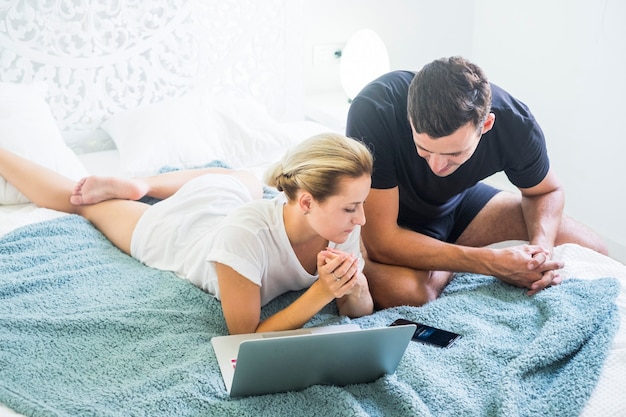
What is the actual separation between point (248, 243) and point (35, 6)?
54.2 inches

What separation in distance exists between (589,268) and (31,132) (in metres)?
1.70

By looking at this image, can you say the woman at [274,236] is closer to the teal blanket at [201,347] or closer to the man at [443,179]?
the teal blanket at [201,347]

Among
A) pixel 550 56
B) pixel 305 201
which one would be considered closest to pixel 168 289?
pixel 305 201

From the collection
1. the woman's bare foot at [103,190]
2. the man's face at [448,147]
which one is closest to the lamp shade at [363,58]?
the woman's bare foot at [103,190]

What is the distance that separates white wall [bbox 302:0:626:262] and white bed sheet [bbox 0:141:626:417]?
29.7 inches

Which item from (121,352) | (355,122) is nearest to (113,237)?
(121,352)

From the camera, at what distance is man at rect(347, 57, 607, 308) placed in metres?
1.67

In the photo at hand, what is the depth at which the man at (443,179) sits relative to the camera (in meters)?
1.67

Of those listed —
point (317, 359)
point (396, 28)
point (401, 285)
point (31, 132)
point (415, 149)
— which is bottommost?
point (401, 285)

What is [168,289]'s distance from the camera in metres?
1.75

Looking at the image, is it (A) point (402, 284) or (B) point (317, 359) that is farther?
(A) point (402, 284)

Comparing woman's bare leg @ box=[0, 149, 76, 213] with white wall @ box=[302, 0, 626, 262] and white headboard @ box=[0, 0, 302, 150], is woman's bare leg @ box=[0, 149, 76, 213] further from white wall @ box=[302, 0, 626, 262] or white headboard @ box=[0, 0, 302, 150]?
white wall @ box=[302, 0, 626, 262]

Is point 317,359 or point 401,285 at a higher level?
point 317,359

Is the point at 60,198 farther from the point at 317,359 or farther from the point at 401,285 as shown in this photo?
the point at 317,359
